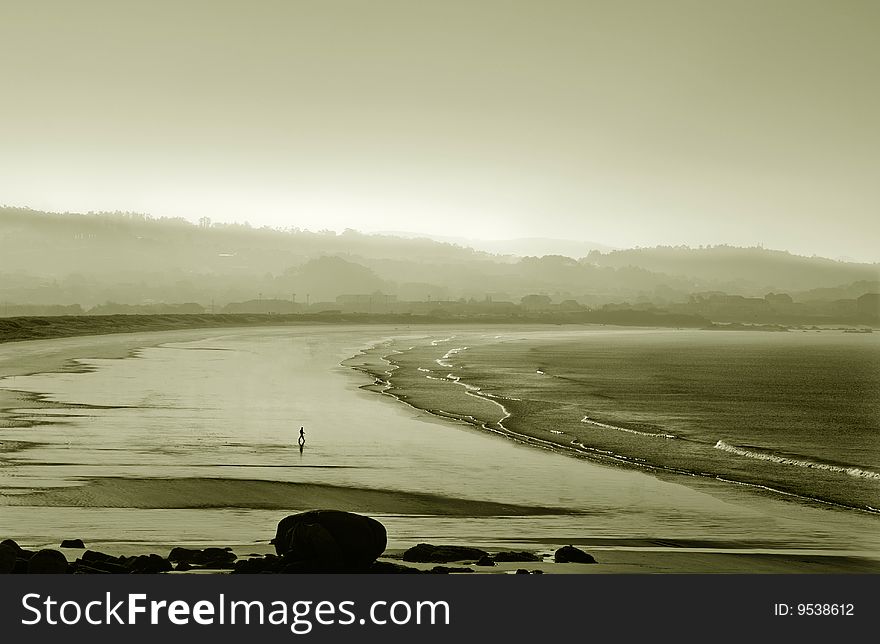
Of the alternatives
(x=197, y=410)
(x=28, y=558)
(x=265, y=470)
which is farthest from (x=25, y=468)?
(x=197, y=410)

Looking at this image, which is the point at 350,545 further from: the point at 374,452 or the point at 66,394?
the point at 66,394

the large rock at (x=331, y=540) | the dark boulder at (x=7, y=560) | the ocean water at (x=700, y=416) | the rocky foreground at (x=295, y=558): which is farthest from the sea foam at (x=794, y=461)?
the dark boulder at (x=7, y=560)

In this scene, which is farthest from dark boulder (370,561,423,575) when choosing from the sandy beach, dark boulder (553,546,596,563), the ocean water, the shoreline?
the ocean water

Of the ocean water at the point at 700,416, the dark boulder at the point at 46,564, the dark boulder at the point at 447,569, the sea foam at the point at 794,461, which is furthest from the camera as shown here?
the ocean water at the point at 700,416

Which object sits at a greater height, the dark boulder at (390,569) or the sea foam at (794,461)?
the dark boulder at (390,569)

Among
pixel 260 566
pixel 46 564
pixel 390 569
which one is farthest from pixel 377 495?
pixel 46 564

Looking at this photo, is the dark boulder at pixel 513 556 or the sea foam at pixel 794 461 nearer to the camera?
the dark boulder at pixel 513 556

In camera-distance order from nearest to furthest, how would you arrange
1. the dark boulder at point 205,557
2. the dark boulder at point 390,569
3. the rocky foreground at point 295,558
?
the rocky foreground at point 295,558
the dark boulder at point 390,569
the dark boulder at point 205,557

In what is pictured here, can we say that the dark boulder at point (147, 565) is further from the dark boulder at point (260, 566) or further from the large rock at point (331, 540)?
the large rock at point (331, 540)
